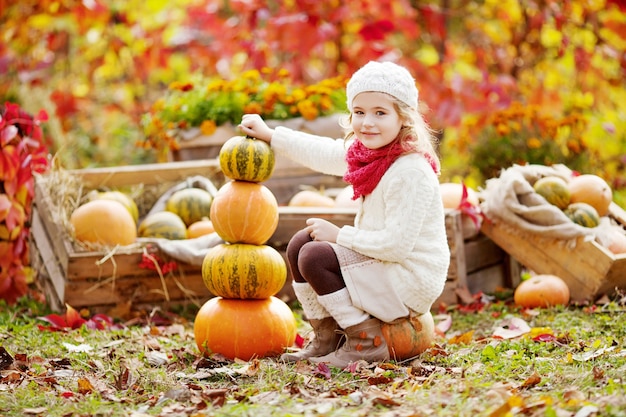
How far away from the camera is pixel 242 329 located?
342 cm

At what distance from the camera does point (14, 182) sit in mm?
4586

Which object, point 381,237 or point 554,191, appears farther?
point 554,191

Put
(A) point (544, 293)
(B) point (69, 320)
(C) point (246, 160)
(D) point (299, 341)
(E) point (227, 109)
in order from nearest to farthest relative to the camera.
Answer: (C) point (246, 160) < (D) point (299, 341) < (B) point (69, 320) < (A) point (544, 293) < (E) point (227, 109)

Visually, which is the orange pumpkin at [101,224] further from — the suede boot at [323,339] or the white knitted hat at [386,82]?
the white knitted hat at [386,82]

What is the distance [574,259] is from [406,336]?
4.99 ft

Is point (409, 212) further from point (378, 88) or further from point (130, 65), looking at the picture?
point (130, 65)

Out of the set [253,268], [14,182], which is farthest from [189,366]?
[14,182]

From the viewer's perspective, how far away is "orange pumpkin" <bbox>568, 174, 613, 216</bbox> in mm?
4609

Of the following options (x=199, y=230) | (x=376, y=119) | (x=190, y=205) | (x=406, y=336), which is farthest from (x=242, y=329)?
(x=190, y=205)

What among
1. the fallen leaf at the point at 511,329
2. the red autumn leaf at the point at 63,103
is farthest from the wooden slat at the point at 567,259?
the red autumn leaf at the point at 63,103

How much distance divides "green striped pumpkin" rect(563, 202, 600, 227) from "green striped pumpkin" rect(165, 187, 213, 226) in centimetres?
209

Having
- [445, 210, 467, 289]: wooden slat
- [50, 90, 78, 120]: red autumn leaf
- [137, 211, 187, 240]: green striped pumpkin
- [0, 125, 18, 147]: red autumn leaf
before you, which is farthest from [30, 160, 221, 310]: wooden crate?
[50, 90, 78, 120]: red autumn leaf

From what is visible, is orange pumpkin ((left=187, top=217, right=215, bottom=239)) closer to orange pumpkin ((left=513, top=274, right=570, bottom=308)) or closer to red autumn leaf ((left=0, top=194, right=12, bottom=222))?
red autumn leaf ((left=0, top=194, right=12, bottom=222))

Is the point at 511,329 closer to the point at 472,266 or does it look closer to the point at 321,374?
the point at 472,266
